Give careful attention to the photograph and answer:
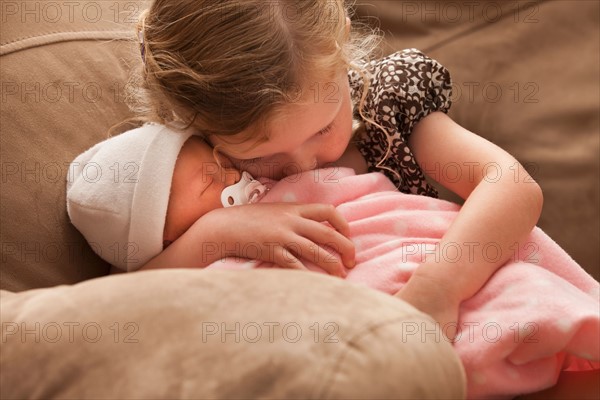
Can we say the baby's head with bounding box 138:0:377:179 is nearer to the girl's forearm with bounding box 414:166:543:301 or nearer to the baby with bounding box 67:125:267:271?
the baby with bounding box 67:125:267:271

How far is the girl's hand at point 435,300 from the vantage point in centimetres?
79

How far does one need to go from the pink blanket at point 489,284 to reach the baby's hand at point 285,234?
0.07 ft

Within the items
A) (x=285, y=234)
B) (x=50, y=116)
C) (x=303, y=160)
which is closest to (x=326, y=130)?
(x=303, y=160)

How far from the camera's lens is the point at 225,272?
62 cm

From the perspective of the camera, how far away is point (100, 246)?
96 cm

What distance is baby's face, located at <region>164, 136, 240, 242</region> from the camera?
96 cm

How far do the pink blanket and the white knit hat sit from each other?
0.10 meters

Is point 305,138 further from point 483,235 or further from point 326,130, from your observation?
point 483,235

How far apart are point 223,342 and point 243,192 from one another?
46 centimetres

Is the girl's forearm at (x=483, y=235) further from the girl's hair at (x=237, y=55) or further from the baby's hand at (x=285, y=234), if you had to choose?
the girl's hair at (x=237, y=55)

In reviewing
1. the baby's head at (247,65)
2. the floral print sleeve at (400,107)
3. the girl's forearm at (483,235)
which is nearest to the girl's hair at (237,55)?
the baby's head at (247,65)

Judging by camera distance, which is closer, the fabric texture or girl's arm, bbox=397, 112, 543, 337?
girl's arm, bbox=397, 112, 543, 337

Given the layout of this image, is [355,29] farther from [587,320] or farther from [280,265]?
[587,320]

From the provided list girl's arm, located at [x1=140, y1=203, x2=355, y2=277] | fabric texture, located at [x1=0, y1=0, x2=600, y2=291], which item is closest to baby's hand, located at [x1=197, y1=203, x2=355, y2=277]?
girl's arm, located at [x1=140, y1=203, x2=355, y2=277]
